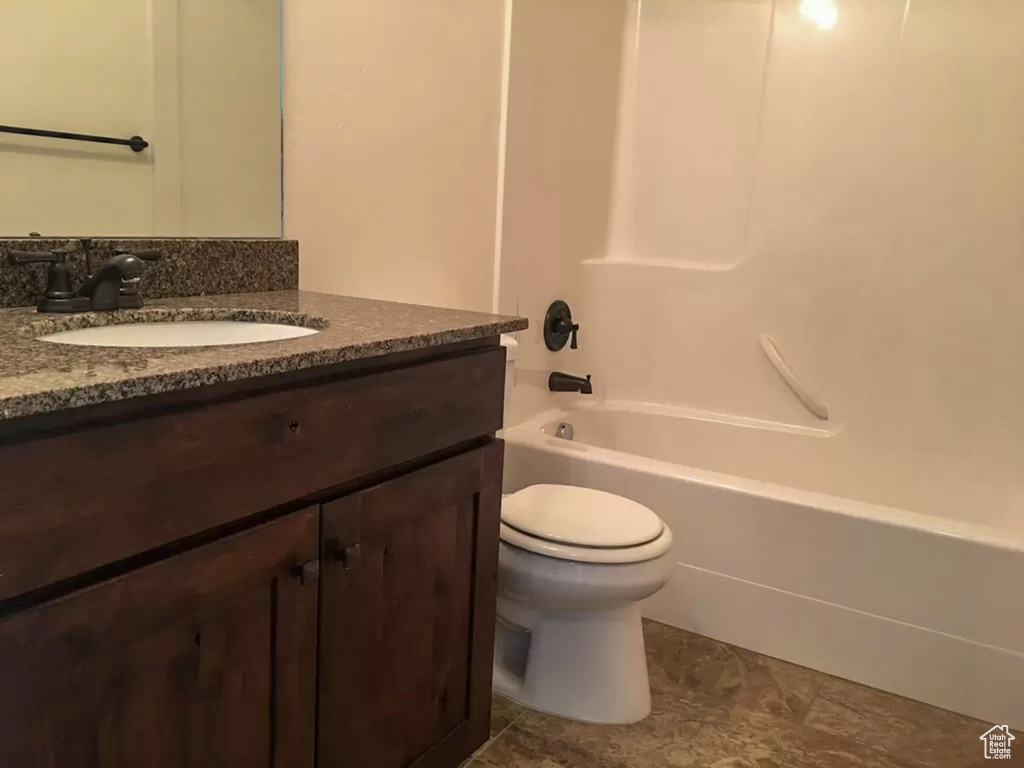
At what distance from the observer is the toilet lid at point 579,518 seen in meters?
1.66

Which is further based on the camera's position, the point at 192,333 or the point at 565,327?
the point at 565,327

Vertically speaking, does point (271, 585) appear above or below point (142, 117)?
below

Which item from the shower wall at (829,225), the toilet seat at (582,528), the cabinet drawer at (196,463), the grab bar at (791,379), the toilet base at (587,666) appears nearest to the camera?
the cabinet drawer at (196,463)

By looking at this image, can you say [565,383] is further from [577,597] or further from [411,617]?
[411,617]

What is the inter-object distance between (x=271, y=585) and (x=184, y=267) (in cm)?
69

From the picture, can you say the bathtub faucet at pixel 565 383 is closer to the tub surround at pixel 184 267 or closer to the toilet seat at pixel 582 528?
the toilet seat at pixel 582 528

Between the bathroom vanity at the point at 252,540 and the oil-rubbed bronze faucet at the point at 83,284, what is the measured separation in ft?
0.17

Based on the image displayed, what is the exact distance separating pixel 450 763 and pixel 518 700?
1.21 ft

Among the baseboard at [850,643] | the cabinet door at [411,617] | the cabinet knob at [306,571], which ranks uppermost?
the cabinet knob at [306,571]

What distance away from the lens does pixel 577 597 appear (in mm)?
1671

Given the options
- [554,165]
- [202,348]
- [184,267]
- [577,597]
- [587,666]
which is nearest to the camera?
[202,348]

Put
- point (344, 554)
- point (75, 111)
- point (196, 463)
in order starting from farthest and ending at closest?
point (75, 111) → point (344, 554) → point (196, 463)

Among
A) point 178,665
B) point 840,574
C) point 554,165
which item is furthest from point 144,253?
point 840,574

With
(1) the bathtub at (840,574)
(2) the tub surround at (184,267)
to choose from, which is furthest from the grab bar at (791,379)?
(2) the tub surround at (184,267)
